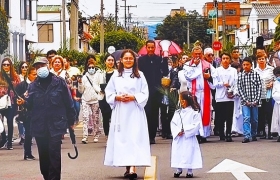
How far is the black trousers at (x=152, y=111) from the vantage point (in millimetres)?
18562

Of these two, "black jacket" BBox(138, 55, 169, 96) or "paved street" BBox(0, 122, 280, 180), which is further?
"black jacket" BBox(138, 55, 169, 96)

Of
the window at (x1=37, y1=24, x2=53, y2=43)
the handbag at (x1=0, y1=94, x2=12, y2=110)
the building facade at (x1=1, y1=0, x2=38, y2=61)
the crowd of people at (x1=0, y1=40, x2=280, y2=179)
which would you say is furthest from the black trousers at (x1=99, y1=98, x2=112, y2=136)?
the window at (x1=37, y1=24, x2=53, y2=43)

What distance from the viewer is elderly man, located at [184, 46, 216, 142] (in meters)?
18.5

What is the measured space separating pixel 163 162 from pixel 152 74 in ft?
11.4

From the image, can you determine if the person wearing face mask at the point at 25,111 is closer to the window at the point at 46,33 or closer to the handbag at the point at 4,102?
the handbag at the point at 4,102

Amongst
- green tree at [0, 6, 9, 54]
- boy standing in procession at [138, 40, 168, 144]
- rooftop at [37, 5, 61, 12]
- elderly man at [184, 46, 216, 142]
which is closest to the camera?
boy standing in procession at [138, 40, 168, 144]

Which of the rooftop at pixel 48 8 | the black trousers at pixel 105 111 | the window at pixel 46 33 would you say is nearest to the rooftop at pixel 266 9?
the rooftop at pixel 48 8

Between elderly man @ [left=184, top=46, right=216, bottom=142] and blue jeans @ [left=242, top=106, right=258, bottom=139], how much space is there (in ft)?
2.74

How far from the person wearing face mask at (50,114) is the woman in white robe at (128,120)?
1.01 m

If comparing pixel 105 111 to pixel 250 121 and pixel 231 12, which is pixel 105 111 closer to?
pixel 250 121

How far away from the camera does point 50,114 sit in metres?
11.6

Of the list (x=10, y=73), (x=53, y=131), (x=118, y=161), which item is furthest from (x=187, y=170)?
(x=10, y=73)

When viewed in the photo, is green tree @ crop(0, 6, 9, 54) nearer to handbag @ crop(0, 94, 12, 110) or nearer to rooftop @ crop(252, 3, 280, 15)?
handbag @ crop(0, 94, 12, 110)

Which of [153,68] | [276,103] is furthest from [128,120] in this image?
[276,103]
